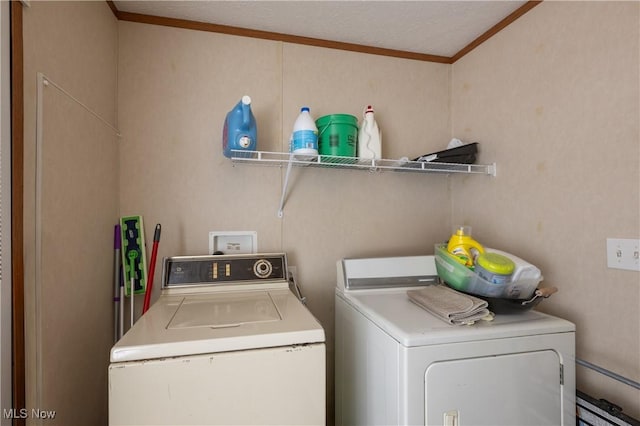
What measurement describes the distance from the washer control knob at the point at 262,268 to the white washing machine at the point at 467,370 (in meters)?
0.64

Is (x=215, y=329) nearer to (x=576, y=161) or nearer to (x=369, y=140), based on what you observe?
(x=369, y=140)

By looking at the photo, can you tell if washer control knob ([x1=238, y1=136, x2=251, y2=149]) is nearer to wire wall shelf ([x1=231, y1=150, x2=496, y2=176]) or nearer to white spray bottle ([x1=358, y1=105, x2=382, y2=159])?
wire wall shelf ([x1=231, y1=150, x2=496, y2=176])

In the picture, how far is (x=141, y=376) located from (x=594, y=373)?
1809 millimetres

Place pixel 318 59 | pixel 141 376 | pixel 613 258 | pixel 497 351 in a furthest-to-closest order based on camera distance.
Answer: pixel 318 59
pixel 613 258
pixel 497 351
pixel 141 376

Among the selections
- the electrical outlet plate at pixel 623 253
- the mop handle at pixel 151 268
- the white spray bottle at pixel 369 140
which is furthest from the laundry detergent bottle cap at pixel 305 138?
the electrical outlet plate at pixel 623 253

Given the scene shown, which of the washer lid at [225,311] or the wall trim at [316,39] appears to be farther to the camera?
the wall trim at [316,39]

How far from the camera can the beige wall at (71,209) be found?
1.06m

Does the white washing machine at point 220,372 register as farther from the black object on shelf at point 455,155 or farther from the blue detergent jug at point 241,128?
the black object on shelf at point 455,155

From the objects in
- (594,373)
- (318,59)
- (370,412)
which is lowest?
(370,412)

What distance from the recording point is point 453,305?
4.17 ft

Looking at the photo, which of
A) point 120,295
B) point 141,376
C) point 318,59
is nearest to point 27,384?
point 141,376

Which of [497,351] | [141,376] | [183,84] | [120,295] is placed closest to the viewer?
[141,376]

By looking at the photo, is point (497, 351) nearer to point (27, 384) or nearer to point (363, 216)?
point (363, 216)

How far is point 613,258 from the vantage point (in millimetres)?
1270
